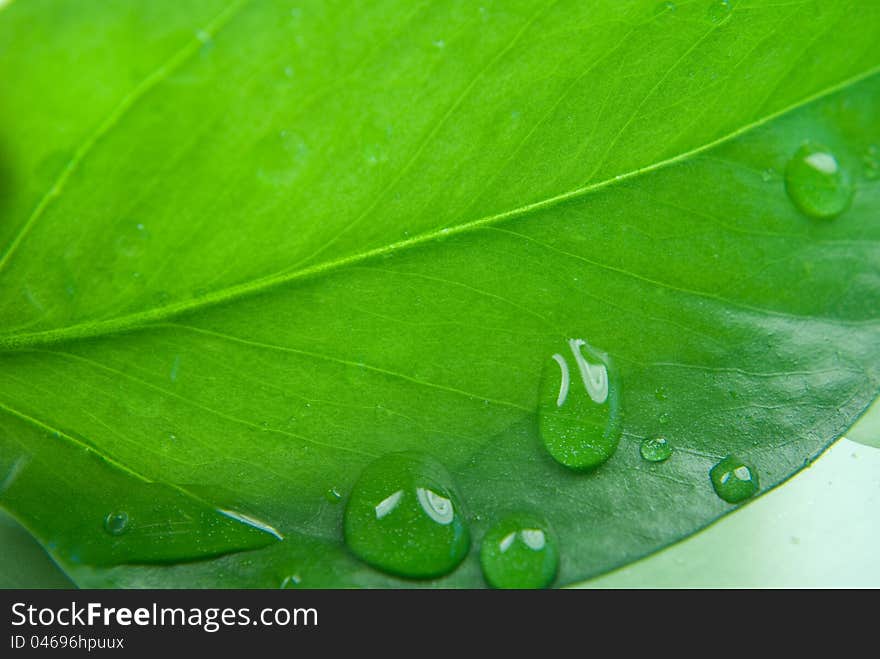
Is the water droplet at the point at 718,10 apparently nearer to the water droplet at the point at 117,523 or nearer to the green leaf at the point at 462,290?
the green leaf at the point at 462,290

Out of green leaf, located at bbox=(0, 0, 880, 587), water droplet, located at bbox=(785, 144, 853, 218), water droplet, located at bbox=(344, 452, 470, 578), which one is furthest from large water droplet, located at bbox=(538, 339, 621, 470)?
water droplet, located at bbox=(785, 144, 853, 218)

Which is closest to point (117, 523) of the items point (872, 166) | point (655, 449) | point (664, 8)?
point (655, 449)

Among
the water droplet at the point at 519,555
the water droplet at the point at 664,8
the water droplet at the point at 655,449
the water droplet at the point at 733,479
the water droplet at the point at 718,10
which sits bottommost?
the water droplet at the point at 519,555

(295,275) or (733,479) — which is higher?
(295,275)

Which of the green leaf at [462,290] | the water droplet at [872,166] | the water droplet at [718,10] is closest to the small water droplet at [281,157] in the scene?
the green leaf at [462,290]

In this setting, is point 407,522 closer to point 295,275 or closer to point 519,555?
point 519,555

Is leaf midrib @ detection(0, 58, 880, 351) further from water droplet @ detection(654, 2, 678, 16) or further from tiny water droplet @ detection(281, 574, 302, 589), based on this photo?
tiny water droplet @ detection(281, 574, 302, 589)
